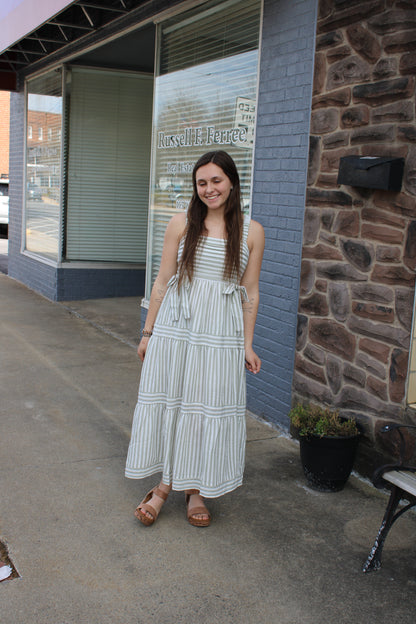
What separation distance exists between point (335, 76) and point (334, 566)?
117 inches

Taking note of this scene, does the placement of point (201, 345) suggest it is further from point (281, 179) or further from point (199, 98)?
point (199, 98)

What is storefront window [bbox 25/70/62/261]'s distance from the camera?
10.1 meters

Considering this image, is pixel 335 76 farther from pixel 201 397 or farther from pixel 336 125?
pixel 201 397

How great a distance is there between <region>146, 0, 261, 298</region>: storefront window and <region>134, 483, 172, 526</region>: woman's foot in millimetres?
2651

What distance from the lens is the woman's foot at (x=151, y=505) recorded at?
3475 mm

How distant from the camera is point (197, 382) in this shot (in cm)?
335

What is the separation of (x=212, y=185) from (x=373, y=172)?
111 cm

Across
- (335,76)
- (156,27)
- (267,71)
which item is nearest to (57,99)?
(156,27)

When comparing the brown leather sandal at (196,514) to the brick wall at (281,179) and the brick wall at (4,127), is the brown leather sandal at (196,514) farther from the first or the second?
the brick wall at (4,127)

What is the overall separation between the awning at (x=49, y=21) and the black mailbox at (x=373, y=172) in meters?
4.13

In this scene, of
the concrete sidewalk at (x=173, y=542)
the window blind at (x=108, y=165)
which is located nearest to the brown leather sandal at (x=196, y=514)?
the concrete sidewalk at (x=173, y=542)

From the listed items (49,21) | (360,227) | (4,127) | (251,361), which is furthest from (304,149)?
(4,127)

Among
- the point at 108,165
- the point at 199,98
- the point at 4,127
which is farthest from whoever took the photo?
the point at 4,127

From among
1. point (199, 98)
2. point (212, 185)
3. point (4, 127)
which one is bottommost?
A: point (212, 185)
